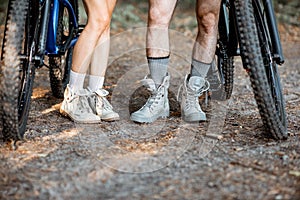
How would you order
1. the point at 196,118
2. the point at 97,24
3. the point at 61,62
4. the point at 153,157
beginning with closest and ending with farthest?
the point at 153,157
the point at 97,24
the point at 196,118
the point at 61,62

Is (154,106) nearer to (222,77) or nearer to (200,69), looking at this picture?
(200,69)

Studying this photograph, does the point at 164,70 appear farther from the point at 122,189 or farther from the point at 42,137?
the point at 122,189

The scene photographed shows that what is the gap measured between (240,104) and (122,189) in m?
1.66

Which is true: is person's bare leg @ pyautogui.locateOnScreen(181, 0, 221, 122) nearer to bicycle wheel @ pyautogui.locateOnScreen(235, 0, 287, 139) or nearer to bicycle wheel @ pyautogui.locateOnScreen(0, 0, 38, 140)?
bicycle wheel @ pyautogui.locateOnScreen(235, 0, 287, 139)

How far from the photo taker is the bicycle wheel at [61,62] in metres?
3.12

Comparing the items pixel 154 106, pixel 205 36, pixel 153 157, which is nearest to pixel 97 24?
pixel 154 106

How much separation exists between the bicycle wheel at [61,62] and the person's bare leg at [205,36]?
0.86 meters

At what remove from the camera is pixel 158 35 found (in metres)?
2.87

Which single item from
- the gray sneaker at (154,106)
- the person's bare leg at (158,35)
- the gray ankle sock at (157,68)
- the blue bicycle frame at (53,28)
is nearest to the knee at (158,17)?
the person's bare leg at (158,35)

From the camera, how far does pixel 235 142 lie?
250 centimetres

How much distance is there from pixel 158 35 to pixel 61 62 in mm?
819

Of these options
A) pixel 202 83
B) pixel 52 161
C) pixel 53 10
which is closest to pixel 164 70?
pixel 202 83

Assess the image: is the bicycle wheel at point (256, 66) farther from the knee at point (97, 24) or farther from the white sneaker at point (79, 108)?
the white sneaker at point (79, 108)

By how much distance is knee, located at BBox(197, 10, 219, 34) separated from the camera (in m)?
2.92
